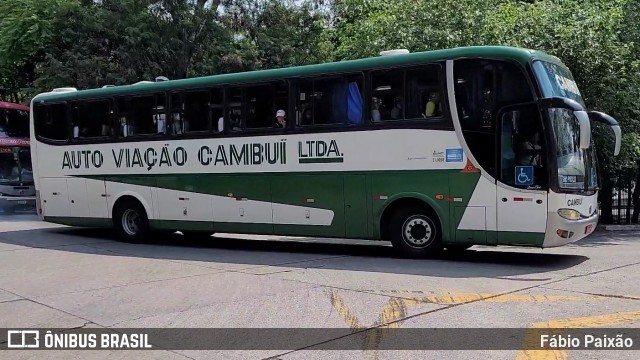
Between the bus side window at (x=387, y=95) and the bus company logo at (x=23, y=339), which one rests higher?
the bus side window at (x=387, y=95)

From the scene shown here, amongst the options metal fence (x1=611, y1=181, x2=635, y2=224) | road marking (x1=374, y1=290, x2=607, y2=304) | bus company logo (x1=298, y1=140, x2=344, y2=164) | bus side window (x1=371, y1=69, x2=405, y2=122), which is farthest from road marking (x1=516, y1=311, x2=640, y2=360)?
metal fence (x1=611, y1=181, x2=635, y2=224)

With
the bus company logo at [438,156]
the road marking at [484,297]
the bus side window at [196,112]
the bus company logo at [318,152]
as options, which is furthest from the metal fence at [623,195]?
the road marking at [484,297]

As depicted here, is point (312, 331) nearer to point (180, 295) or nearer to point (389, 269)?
point (180, 295)

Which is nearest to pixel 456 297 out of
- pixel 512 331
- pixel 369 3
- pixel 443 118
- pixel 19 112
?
pixel 512 331

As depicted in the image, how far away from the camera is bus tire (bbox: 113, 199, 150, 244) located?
14.8 m

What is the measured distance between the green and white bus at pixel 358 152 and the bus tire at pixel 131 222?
3 cm

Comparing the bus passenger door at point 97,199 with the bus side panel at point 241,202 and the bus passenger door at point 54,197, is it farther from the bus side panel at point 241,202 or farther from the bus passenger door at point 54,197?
the bus side panel at point 241,202

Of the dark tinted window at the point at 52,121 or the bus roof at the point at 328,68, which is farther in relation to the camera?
the dark tinted window at the point at 52,121

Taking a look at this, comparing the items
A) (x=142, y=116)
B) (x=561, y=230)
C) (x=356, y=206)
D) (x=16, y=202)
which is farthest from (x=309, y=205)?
(x=16, y=202)

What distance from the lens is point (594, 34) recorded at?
16344 millimetres

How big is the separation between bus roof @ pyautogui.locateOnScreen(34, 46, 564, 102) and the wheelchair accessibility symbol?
1.66 meters

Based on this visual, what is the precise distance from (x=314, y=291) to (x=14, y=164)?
19881mm

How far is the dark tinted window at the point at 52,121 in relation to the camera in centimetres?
1570

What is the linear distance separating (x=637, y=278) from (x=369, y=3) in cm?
1349
